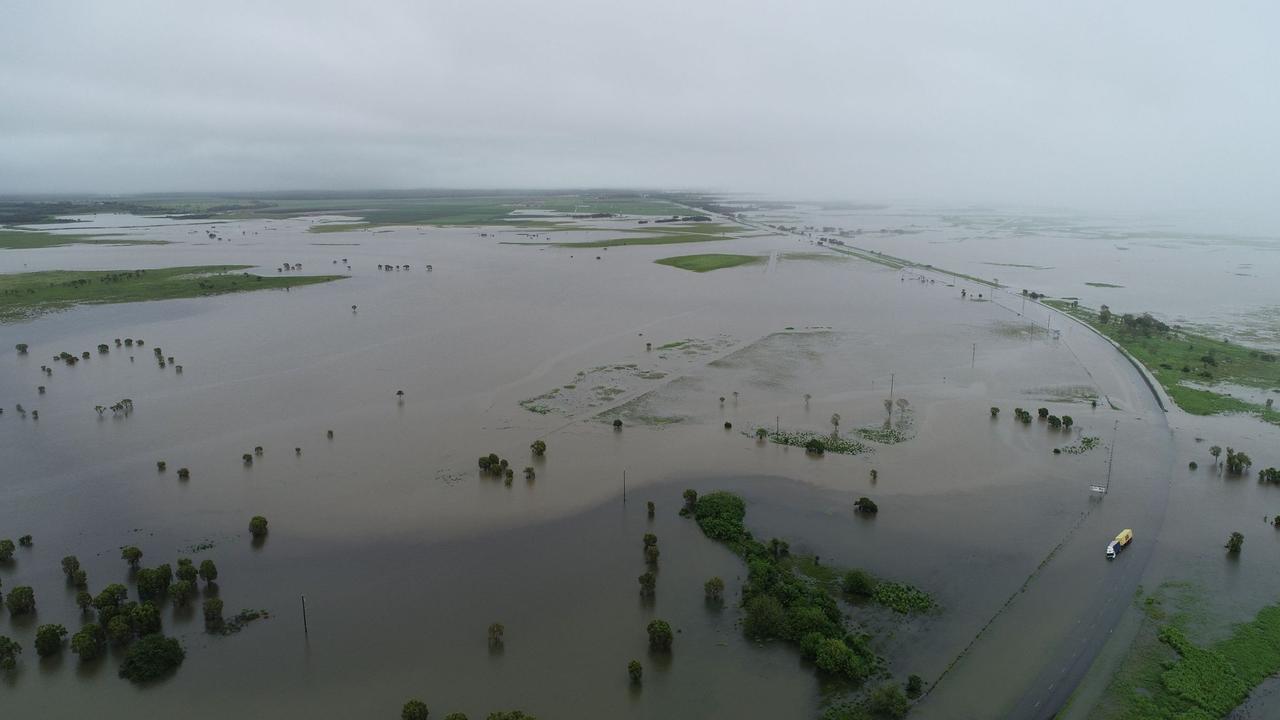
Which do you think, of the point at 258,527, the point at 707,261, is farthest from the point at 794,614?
the point at 707,261

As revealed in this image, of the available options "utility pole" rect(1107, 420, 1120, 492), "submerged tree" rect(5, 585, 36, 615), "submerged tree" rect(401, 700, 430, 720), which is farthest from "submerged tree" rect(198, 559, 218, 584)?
"utility pole" rect(1107, 420, 1120, 492)

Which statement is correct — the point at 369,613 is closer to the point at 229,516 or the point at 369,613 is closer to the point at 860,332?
the point at 229,516

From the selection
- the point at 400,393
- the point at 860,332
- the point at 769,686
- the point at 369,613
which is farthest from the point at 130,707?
the point at 860,332

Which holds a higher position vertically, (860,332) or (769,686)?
(860,332)

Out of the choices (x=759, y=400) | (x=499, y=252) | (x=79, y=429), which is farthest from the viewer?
(x=499, y=252)

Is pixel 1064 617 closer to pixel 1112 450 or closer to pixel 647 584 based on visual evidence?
pixel 647 584

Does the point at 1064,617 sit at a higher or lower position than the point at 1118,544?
lower

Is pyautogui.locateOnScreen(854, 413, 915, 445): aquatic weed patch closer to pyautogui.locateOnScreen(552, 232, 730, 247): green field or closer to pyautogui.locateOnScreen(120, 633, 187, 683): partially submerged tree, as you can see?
pyautogui.locateOnScreen(120, 633, 187, 683): partially submerged tree
